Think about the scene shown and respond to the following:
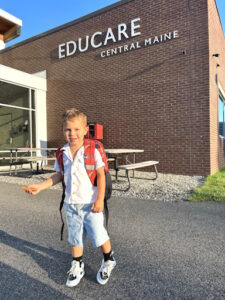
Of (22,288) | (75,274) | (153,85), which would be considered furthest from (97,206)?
(153,85)

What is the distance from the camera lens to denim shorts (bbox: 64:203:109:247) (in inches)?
81.9

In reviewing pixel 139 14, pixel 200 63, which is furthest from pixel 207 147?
pixel 139 14

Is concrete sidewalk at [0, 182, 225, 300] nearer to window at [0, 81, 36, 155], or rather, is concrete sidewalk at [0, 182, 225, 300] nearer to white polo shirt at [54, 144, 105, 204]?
white polo shirt at [54, 144, 105, 204]

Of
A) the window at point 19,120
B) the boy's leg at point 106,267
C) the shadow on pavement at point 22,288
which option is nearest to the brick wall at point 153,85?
the window at point 19,120

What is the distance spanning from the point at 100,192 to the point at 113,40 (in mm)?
8938

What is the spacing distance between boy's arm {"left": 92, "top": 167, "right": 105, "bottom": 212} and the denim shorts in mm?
88

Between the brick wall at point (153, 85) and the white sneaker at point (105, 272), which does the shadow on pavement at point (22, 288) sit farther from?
the brick wall at point (153, 85)

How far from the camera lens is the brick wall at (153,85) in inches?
315

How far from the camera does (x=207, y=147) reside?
7863 millimetres

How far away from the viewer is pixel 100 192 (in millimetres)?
2031

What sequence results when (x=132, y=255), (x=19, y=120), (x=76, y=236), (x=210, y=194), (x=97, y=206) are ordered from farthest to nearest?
1. (x=19, y=120)
2. (x=210, y=194)
3. (x=132, y=255)
4. (x=76, y=236)
5. (x=97, y=206)

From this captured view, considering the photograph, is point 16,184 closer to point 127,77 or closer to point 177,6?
point 127,77

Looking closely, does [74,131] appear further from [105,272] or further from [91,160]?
[105,272]

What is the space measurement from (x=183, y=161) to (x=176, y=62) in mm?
3400
